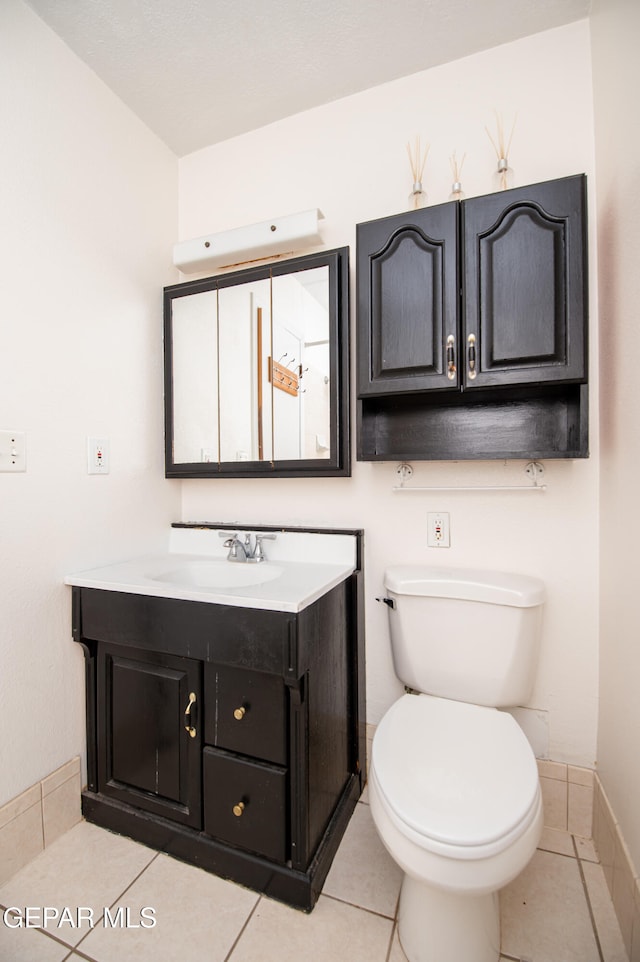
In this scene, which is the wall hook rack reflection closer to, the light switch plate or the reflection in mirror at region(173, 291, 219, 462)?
the reflection in mirror at region(173, 291, 219, 462)

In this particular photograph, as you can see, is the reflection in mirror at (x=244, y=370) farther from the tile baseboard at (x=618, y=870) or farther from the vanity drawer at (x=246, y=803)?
the tile baseboard at (x=618, y=870)

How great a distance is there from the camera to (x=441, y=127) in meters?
1.45

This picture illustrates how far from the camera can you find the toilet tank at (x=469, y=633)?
1.21 meters

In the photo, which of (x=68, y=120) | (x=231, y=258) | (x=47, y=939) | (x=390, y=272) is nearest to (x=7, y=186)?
(x=68, y=120)

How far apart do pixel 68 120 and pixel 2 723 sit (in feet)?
6.00

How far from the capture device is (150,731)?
1.29 metres

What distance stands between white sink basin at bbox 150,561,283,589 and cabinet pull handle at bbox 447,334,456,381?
0.82m

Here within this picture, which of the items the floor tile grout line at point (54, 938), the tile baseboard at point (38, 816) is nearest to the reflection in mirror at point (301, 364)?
the tile baseboard at point (38, 816)

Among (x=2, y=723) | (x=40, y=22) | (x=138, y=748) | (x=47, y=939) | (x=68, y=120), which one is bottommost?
(x=47, y=939)

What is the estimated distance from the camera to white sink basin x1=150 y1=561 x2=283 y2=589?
4.80ft

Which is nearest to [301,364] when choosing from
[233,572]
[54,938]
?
[233,572]

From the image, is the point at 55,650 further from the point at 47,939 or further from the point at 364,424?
the point at 364,424

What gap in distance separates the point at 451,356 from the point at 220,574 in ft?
3.55

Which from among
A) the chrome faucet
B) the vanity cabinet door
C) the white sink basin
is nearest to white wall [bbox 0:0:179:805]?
the vanity cabinet door
